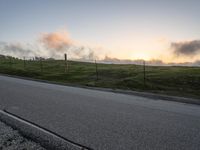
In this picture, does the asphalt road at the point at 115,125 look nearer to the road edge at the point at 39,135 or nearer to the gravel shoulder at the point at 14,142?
the road edge at the point at 39,135

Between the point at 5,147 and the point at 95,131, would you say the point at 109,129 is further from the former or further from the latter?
the point at 5,147

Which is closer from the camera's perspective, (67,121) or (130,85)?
(67,121)

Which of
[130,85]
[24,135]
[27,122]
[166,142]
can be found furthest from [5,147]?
[130,85]

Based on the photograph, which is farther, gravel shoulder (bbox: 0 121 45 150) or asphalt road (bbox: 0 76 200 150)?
asphalt road (bbox: 0 76 200 150)

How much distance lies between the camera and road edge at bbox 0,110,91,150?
17.7 feet

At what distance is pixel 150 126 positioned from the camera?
6.84 metres

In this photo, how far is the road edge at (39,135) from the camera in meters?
5.39

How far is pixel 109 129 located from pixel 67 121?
144cm

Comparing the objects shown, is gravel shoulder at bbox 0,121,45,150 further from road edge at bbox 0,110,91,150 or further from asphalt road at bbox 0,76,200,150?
asphalt road at bbox 0,76,200,150

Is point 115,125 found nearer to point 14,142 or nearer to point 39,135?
point 39,135

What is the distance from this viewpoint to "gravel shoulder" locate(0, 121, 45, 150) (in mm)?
5304

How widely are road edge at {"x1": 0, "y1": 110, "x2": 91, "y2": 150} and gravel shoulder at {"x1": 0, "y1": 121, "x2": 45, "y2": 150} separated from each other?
16cm

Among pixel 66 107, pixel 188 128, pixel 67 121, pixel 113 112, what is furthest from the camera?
pixel 66 107

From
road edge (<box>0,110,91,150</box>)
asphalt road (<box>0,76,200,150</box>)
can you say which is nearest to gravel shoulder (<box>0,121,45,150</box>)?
road edge (<box>0,110,91,150</box>)
